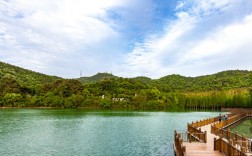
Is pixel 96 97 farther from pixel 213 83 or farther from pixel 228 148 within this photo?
pixel 228 148

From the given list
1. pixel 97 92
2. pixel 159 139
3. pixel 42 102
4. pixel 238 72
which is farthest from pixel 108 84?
pixel 159 139

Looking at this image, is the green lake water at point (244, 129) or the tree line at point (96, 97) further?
the tree line at point (96, 97)

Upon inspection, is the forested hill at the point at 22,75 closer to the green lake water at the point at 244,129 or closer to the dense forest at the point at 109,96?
the dense forest at the point at 109,96

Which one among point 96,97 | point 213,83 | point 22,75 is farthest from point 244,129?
point 22,75

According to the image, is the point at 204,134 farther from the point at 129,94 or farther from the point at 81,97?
the point at 129,94

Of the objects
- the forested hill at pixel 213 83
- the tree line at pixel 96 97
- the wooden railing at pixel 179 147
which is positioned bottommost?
the wooden railing at pixel 179 147

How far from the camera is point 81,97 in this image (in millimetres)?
128375

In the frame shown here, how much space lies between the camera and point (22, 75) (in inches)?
6762

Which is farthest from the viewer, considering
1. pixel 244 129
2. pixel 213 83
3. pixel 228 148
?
pixel 213 83

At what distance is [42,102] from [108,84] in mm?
A: 39834

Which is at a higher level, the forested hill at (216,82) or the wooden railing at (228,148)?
the forested hill at (216,82)

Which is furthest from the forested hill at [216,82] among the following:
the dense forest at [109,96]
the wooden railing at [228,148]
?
the wooden railing at [228,148]

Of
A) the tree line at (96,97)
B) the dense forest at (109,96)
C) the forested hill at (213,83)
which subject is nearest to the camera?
the dense forest at (109,96)

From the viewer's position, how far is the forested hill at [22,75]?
15775cm
